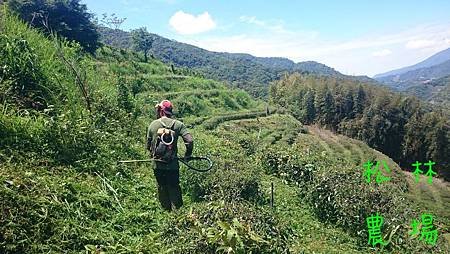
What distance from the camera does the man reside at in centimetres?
650

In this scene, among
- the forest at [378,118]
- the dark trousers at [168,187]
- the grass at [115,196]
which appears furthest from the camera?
the forest at [378,118]

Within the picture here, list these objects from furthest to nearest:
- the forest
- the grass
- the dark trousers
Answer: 1. the forest
2. the dark trousers
3. the grass

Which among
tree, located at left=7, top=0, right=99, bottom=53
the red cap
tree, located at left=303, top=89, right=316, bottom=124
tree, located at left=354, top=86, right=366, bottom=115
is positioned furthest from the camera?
tree, located at left=303, top=89, right=316, bottom=124

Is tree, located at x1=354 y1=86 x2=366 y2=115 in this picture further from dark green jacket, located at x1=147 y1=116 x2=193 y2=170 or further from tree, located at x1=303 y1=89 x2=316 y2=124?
dark green jacket, located at x1=147 y1=116 x2=193 y2=170

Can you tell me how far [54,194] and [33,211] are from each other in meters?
0.60

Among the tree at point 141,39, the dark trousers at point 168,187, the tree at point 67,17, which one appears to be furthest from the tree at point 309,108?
the dark trousers at point 168,187

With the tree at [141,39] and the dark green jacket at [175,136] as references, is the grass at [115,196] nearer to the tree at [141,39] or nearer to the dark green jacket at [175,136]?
the dark green jacket at [175,136]

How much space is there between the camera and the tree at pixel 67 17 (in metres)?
26.3

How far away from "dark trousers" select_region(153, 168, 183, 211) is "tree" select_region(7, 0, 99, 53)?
2149 centimetres

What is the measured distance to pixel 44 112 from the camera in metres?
7.65

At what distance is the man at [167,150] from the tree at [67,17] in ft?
69.5

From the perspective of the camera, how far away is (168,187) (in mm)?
6754

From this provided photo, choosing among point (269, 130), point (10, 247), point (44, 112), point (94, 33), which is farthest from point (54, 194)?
point (269, 130)

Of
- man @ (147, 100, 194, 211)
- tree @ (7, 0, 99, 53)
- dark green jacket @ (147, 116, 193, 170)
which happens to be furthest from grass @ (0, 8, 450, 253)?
tree @ (7, 0, 99, 53)
